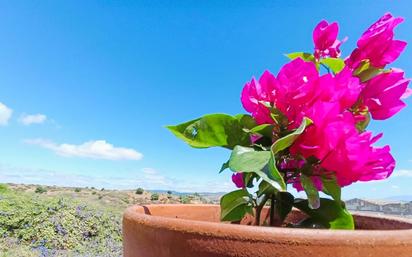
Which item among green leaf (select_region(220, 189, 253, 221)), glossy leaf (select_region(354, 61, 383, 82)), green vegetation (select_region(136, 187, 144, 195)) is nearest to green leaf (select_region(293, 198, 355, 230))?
green leaf (select_region(220, 189, 253, 221))

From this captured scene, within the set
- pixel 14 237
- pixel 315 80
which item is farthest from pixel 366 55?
pixel 14 237

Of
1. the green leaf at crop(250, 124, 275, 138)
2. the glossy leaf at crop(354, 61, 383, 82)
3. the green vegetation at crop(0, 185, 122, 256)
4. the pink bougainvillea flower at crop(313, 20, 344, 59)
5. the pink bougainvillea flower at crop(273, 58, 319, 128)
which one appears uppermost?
Answer: the pink bougainvillea flower at crop(313, 20, 344, 59)

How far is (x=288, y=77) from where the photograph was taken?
57 centimetres

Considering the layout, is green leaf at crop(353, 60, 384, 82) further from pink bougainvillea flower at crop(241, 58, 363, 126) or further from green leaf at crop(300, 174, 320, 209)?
green leaf at crop(300, 174, 320, 209)

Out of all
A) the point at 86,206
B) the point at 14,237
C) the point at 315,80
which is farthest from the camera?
the point at 86,206

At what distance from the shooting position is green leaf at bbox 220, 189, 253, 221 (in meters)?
0.65

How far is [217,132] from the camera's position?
24.5 inches

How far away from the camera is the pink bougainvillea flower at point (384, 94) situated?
0.64 meters

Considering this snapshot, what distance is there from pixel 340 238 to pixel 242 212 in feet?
0.71

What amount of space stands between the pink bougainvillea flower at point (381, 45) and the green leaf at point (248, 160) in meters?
0.25

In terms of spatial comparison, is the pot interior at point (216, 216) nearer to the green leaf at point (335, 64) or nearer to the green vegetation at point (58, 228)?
the green leaf at point (335, 64)

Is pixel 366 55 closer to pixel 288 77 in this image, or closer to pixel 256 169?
pixel 288 77

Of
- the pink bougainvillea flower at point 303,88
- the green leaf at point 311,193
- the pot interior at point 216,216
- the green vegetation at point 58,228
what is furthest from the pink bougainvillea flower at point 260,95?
the green vegetation at point 58,228

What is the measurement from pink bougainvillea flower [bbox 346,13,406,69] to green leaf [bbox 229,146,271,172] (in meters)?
0.25
